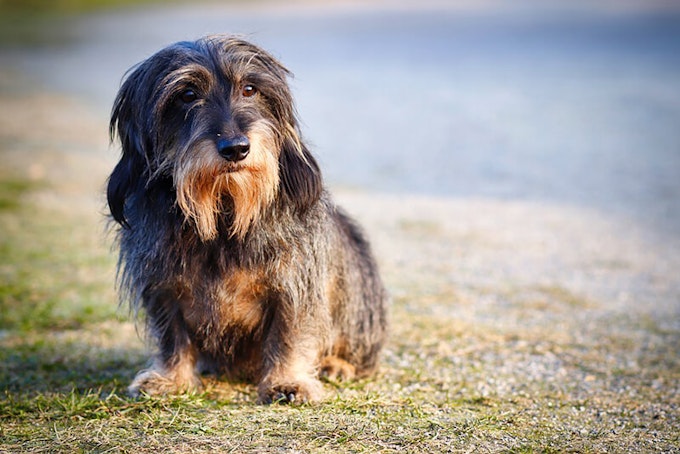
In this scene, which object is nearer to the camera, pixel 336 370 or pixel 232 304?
pixel 232 304

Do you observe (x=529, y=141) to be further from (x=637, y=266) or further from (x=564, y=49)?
(x=564, y=49)

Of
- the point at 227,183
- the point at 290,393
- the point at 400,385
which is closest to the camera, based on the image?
the point at 227,183

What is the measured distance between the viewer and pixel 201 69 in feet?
15.4

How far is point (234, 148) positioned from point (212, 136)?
5.2 inches

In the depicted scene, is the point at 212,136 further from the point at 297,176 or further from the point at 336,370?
the point at 336,370

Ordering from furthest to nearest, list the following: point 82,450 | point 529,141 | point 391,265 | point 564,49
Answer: point 564,49, point 529,141, point 391,265, point 82,450

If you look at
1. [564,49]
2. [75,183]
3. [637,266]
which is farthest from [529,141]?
[564,49]

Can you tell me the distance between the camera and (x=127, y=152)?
499 cm

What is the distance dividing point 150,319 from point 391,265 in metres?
4.40

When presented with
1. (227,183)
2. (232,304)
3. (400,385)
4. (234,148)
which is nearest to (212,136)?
(234,148)

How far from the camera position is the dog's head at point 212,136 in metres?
4.59

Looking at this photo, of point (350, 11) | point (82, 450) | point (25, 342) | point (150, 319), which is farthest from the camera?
point (350, 11)

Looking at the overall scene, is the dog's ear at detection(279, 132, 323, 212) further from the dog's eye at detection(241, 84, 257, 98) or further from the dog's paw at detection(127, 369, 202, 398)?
the dog's paw at detection(127, 369, 202, 398)

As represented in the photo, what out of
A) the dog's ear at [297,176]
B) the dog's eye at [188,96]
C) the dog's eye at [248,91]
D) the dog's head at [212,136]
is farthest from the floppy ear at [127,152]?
the dog's ear at [297,176]
